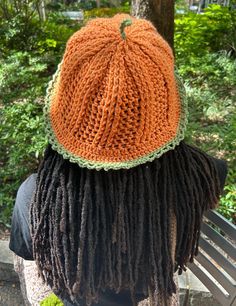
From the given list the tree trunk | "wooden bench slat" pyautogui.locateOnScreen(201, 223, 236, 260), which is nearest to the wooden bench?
"wooden bench slat" pyautogui.locateOnScreen(201, 223, 236, 260)

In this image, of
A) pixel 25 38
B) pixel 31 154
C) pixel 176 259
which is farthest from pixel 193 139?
pixel 25 38

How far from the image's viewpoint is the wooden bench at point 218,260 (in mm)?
1779

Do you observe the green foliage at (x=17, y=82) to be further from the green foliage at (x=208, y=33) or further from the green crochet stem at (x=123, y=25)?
the green crochet stem at (x=123, y=25)

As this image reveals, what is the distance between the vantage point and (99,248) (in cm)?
124

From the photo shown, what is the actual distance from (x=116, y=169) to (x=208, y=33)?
4677mm

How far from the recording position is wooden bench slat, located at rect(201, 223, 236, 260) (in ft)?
5.77

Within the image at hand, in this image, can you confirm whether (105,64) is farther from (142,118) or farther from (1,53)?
(1,53)

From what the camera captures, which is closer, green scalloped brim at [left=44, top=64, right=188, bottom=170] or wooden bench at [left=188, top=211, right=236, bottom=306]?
green scalloped brim at [left=44, top=64, right=188, bottom=170]

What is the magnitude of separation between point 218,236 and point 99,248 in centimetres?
77

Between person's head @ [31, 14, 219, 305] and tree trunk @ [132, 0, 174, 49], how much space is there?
271 centimetres

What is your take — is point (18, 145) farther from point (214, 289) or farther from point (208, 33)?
point (208, 33)

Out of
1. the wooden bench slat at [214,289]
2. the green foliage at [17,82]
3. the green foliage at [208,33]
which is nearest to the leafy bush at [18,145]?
the green foliage at [17,82]

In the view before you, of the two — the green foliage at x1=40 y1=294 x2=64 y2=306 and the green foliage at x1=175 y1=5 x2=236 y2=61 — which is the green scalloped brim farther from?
the green foliage at x1=175 y1=5 x2=236 y2=61

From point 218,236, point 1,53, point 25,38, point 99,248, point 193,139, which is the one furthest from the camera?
point 25,38
